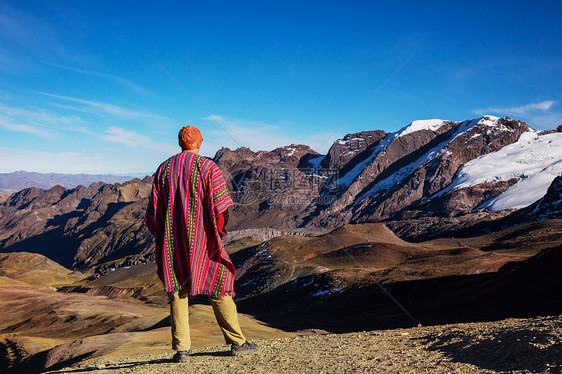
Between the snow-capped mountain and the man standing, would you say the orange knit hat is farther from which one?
the snow-capped mountain

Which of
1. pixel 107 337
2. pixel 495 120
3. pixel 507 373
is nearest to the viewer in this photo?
pixel 507 373

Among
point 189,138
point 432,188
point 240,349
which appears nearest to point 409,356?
point 240,349

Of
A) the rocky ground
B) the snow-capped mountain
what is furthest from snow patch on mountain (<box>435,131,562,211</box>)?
the rocky ground

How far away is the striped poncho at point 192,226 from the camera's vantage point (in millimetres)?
5578

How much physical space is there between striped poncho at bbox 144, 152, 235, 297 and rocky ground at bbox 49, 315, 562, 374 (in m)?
1.07

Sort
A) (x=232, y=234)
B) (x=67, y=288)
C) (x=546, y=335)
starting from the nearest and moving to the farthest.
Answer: (x=546, y=335)
(x=67, y=288)
(x=232, y=234)

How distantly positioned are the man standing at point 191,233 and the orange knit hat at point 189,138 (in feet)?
0.67

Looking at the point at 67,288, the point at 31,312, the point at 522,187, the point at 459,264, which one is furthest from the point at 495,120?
the point at 31,312

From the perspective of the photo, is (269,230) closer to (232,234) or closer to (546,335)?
(232,234)

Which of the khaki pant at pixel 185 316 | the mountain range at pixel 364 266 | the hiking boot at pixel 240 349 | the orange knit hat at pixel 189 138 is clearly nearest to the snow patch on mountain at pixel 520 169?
the mountain range at pixel 364 266

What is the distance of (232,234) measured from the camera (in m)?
146

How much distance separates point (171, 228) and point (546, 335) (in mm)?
4707

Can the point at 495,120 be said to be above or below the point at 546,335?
above

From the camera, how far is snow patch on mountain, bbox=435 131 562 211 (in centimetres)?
13900
